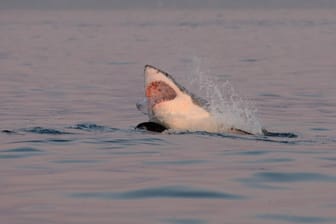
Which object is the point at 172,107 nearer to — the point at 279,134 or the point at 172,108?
the point at 172,108

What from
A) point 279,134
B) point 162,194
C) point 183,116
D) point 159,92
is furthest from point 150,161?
point 279,134

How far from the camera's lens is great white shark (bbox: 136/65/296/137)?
16078 millimetres

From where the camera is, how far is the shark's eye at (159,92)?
16.1 m

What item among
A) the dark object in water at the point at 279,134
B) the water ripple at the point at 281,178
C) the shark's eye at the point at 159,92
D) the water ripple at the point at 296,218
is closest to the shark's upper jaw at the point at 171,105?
the shark's eye at the point at 159,92

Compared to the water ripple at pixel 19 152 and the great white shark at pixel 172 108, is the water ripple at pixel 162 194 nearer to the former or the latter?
the water ripple at pixel 19 152

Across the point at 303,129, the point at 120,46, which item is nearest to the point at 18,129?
the point at 303,129

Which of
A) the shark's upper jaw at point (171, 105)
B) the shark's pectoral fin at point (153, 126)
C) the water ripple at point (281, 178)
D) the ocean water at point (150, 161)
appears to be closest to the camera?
the ocean water at point (150, 161)

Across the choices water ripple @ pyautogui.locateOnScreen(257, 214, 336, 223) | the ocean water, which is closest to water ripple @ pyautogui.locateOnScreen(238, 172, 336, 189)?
the ocean water

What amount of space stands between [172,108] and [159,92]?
1.17 feet

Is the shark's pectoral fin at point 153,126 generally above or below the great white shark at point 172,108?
below

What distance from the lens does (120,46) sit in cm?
5472

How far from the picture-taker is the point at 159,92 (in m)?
16.2

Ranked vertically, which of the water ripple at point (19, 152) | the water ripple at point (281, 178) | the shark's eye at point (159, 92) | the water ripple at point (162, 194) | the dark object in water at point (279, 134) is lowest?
the water ripple at point (162, 194)

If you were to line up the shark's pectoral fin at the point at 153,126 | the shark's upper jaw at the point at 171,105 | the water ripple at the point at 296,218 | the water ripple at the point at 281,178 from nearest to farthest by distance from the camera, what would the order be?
1. the water ripple at the point at 296,218
2. the water ripple at the point at 281,178
3. the shark's upper jaw at the point at 171,105
4. the shark's pectoral fin at the point at 153,126
